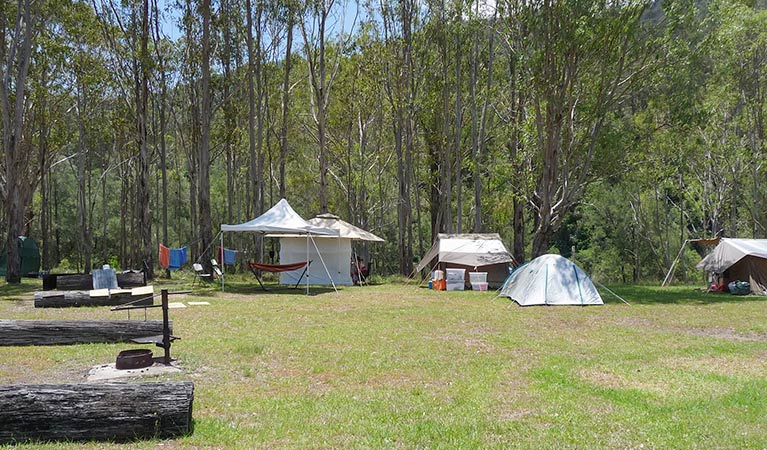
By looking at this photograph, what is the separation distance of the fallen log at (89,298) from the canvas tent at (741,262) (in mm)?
14594

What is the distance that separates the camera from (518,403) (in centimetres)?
541

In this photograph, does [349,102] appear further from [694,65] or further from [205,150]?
[694,65]

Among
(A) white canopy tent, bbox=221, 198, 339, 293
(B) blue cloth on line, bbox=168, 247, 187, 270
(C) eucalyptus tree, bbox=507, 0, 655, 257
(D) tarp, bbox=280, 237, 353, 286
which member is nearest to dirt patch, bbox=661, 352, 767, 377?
(A) white canopy tent, bbox=221, 198, 339, 293

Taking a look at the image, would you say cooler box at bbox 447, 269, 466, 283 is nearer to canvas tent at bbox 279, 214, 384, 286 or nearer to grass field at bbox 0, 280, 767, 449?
canvas tent at bbox 279, 214, 384, 286

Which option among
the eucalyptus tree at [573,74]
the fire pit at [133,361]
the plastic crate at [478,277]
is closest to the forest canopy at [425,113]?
the eucalyptus tree at [573,74]

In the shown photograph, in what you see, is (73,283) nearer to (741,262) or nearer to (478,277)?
(478,277)

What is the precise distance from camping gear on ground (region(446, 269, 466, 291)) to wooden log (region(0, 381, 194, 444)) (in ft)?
44.1

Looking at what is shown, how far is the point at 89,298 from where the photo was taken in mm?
12266

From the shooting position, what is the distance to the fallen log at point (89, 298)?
11.9m

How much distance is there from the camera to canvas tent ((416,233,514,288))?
17.8 m

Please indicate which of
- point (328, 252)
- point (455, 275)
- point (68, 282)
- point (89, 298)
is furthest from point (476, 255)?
point (68, 282)

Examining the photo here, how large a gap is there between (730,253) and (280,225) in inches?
473

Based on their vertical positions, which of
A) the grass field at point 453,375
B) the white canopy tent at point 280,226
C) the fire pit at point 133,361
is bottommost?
the grass field at point 453,375

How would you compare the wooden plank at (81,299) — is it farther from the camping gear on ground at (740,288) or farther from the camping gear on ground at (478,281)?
the camping gear on ground at (740,288)
